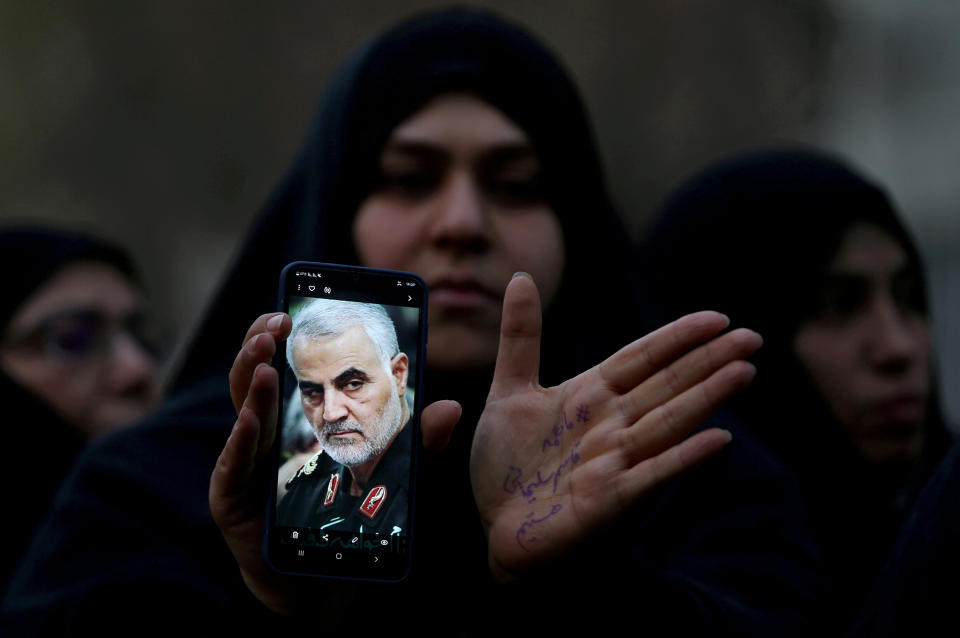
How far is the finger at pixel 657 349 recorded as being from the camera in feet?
4.64

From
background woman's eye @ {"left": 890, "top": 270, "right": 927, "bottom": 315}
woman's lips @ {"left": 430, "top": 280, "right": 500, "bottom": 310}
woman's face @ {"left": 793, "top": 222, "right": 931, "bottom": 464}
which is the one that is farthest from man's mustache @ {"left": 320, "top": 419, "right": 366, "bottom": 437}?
background woman's eye @ {"left": 890, "top": 270, "right": 927, "bottom": 315}

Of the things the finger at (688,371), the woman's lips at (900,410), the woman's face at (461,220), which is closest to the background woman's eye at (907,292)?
the woman's lips at (900,410)

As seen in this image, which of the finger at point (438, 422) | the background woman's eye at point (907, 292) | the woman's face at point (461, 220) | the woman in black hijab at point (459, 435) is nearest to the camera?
the finger at point (438, 422)

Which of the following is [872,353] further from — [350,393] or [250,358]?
[250,358]

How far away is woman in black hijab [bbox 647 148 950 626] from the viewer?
246 centimetres

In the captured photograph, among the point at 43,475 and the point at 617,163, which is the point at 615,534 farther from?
the point at 617,163

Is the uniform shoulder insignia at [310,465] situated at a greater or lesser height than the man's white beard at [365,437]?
lesser

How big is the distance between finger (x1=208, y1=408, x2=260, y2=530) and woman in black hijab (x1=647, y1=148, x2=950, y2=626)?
132cm

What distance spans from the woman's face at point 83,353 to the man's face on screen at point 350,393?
2.03m

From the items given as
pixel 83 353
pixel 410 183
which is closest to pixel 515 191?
pixel 410 183

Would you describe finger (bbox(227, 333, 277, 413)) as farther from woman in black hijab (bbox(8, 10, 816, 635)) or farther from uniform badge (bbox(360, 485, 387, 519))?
uniform badge (bbox(360, 485, 387, 519))

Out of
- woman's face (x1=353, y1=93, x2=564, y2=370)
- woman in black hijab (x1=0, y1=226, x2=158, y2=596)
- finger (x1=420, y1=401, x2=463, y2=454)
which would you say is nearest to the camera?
finger (x1=420, y1=401, x2=463, y2=454)

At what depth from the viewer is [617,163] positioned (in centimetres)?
571

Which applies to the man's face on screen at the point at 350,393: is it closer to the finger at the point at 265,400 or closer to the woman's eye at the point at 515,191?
the finger at the point at 265,400
